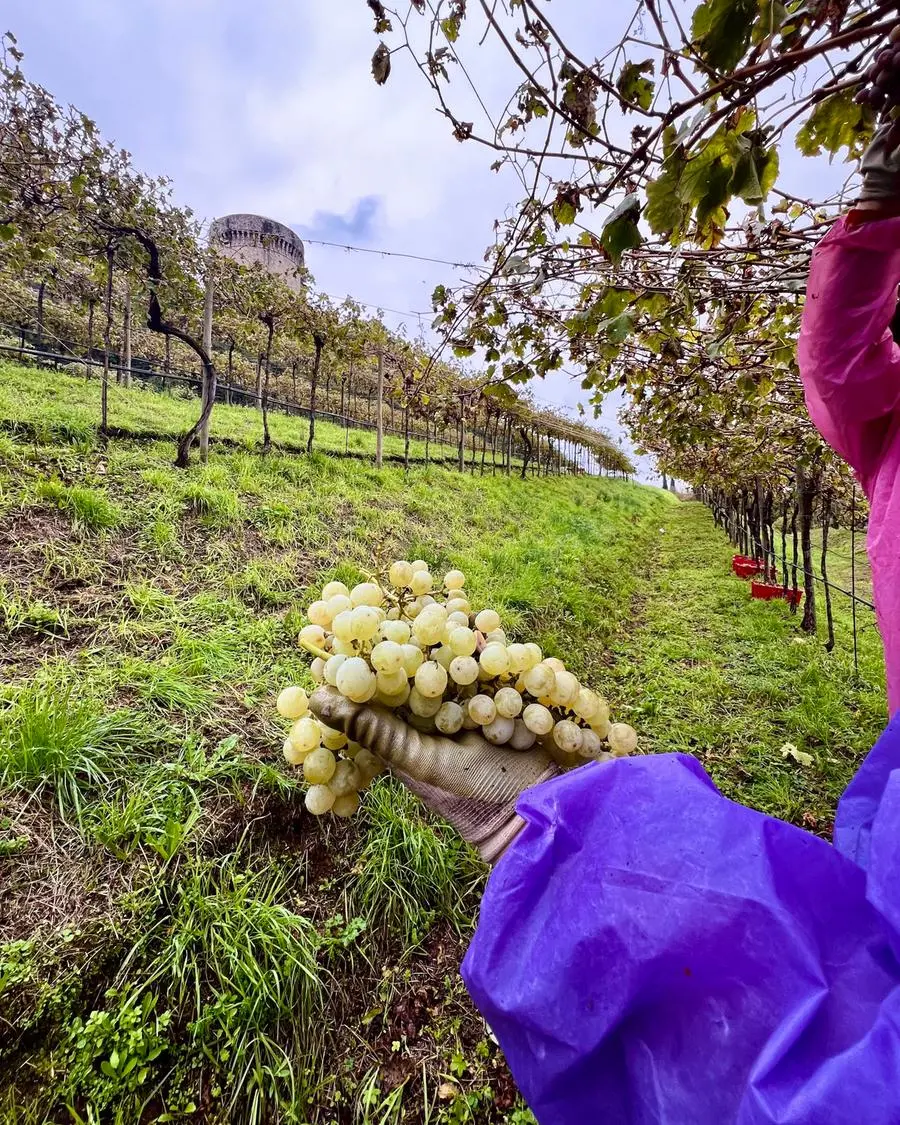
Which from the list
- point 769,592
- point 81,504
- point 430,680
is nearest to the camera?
point 430,680

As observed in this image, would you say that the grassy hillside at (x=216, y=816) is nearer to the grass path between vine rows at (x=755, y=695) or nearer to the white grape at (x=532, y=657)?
the grass path between vine rows at (x=755, y=695)

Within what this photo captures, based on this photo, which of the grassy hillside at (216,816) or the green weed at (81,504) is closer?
the grassy hillside at (216,816)

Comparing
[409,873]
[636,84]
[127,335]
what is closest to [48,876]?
[409,873]

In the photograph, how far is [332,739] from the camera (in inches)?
44.4

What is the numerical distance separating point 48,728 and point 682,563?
38.3ft

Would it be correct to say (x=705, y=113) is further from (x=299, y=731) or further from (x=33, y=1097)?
(x=33, y=1097)

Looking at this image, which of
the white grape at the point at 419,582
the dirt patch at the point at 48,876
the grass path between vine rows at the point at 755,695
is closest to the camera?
the white grape at the point at 419,582

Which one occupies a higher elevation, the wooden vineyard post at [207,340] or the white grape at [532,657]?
the wooden vineyard post at [207,340]

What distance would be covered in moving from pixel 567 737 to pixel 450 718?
0.81ft

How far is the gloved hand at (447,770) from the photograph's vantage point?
96 centimetres

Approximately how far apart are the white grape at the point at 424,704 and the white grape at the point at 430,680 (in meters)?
0.02

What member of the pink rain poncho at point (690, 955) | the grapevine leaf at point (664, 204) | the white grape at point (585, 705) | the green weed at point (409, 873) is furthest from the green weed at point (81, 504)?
the pink rain poncho at point (690, 955)

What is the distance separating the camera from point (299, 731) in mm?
1138

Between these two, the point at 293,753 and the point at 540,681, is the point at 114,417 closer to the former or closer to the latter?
the point at 293,753
